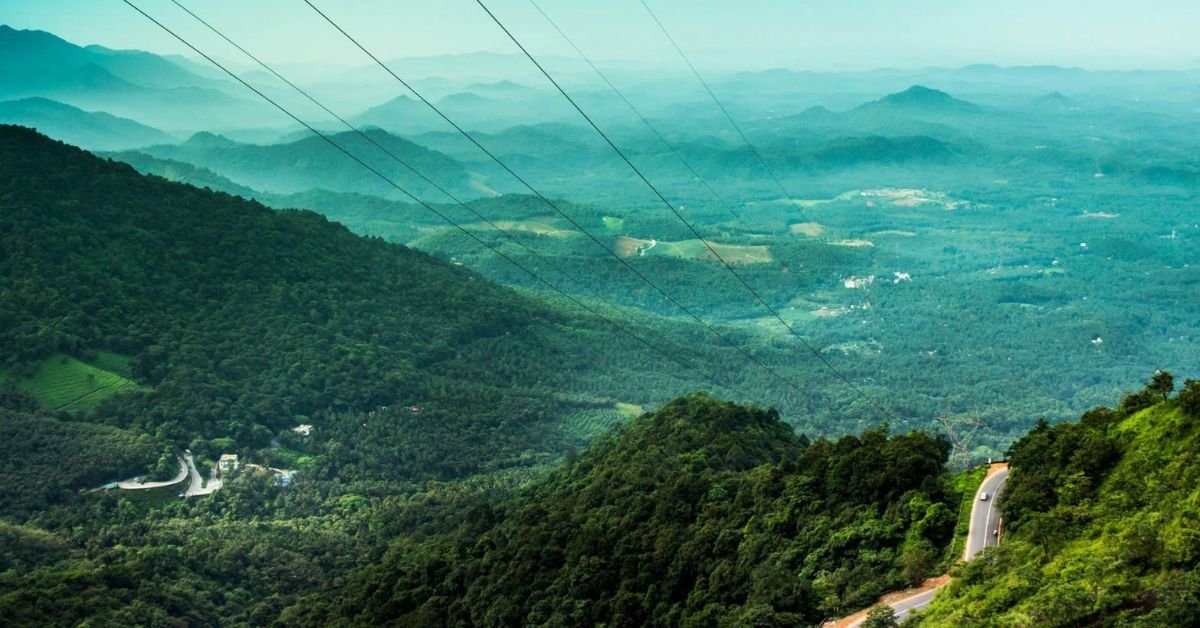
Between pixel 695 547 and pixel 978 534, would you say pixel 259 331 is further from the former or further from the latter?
pixel 978 534

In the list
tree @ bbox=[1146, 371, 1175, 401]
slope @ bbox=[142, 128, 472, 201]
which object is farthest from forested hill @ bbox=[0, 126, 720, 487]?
slope @ bbox=[142, 128, 472, 201]

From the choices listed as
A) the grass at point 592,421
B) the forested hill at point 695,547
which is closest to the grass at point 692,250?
the grass at point 592,421

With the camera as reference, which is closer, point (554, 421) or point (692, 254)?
point (554, 421)

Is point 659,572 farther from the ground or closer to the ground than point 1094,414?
closer to the ground

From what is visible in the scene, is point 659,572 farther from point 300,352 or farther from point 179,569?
point 300,352

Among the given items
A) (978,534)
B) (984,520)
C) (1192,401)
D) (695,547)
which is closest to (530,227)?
(695,547)

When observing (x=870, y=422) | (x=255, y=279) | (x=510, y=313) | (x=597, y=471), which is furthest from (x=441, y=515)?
(x=870, y=422)

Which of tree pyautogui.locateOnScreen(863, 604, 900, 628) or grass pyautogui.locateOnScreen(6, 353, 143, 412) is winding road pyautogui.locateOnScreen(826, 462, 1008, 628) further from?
grass pyautogui.locateOnScreen(6, 353, 143, 412)
